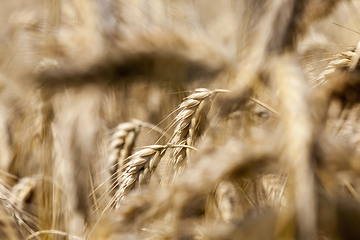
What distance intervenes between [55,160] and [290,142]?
756 millimetres

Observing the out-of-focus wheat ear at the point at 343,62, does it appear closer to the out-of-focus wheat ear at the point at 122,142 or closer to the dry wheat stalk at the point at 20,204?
the out-of-focus wheat ear at the point at 122,142

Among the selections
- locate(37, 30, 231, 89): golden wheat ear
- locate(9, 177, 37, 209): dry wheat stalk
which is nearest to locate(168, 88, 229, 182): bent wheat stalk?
locate(37, 30, 231, 89): golden wheat ear

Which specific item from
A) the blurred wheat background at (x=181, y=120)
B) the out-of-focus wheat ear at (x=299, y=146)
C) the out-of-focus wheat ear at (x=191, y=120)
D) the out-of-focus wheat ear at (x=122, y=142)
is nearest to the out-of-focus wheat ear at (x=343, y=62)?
the blurred wheat background at (x=181, y=120)

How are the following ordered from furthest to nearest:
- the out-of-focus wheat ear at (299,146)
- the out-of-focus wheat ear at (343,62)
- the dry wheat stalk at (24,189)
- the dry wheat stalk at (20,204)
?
the dry wheat stalk at (24,189) → the dry wheat stalk at (20,204) → the out-of-focus wheat ear at (343,62) → the out-of-focus wheat ear at (299,146)

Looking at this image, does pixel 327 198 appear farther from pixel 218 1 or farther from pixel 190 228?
pixel 218 1

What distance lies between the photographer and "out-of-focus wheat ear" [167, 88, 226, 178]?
0.60 m

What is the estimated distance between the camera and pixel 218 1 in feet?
3.21

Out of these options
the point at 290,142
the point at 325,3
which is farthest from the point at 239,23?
the point at 290,142

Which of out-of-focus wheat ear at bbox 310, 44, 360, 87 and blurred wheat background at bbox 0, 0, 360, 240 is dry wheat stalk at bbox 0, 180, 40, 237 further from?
out-of-focus wheat ear at bbox 310, 44, 360, 87

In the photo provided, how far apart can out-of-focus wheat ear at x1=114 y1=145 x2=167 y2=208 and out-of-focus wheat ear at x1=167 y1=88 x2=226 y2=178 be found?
0.04 metres

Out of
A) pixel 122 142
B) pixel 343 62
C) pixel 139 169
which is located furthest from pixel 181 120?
pixel 343 62

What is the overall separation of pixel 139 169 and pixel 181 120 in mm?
153

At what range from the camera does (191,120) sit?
0.62 meters

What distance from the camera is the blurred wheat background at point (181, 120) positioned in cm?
43
